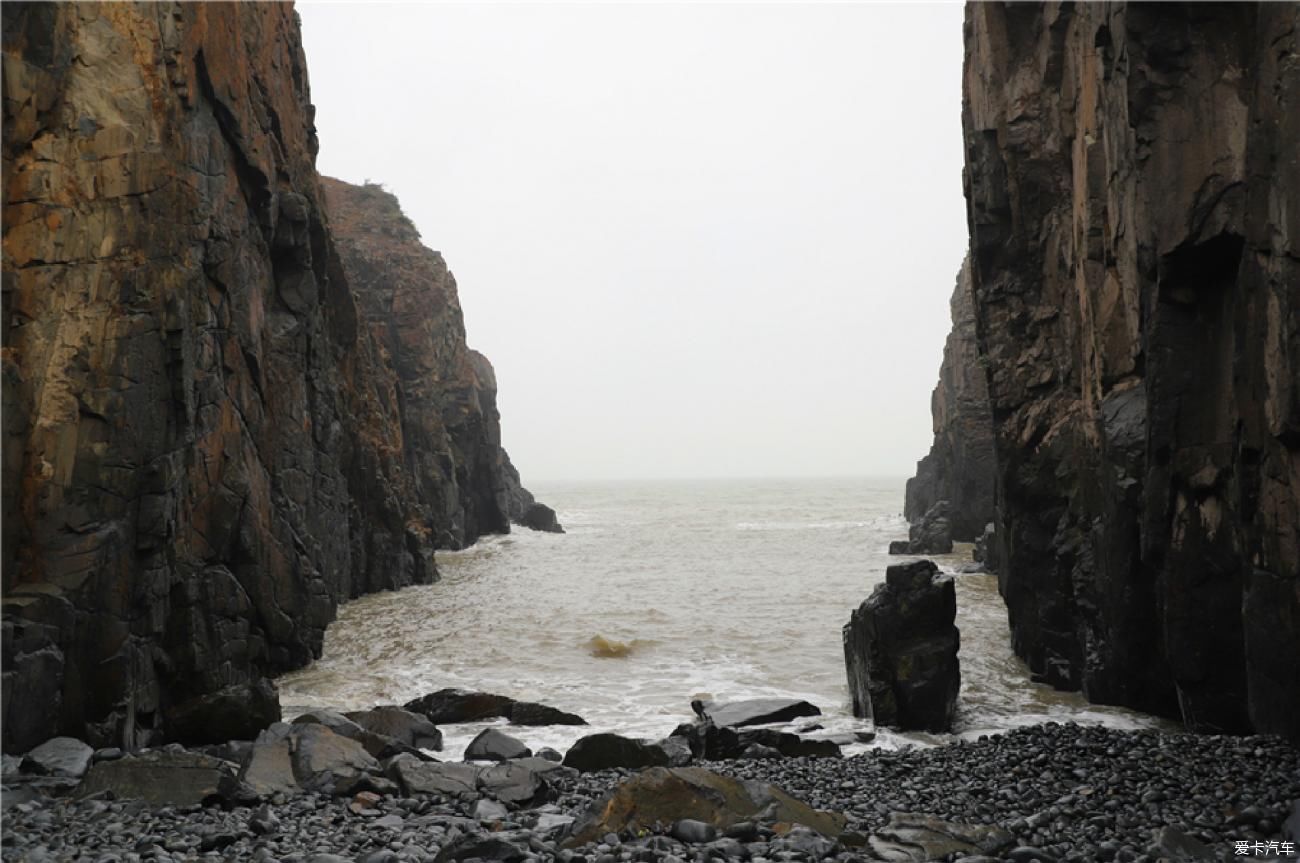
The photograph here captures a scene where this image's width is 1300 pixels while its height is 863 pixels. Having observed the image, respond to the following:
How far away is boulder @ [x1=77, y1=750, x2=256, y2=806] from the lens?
402 inches

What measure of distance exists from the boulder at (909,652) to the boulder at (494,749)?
604 cm

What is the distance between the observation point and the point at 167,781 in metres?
10.4

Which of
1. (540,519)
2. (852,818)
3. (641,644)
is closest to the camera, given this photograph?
(852,818)

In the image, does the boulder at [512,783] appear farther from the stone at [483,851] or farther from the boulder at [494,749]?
the stone at [483,851]

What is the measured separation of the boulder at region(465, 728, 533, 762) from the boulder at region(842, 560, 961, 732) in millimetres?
6038

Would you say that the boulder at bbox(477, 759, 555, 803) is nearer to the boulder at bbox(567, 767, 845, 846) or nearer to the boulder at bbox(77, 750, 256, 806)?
the boulder at bbox(567, 767, 845, 846)

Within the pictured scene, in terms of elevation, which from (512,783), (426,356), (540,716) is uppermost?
(426,356)

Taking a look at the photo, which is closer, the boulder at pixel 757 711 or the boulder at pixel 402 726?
the boulder at pixel 402 726

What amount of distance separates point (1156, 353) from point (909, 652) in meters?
6.15

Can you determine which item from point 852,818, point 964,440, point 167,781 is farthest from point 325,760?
point 964,440

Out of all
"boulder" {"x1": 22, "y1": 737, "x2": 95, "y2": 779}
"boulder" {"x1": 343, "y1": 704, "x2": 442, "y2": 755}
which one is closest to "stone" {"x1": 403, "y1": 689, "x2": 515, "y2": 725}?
"boulder" {"x1": 343, "y1": 704, "x2": 442, "y2": 755}

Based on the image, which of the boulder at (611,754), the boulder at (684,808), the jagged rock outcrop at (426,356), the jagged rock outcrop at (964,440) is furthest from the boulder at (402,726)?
the jagged rock outcrop at (964,440)

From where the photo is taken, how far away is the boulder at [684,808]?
8695 mm

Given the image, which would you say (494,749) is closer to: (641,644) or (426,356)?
(641,644)
